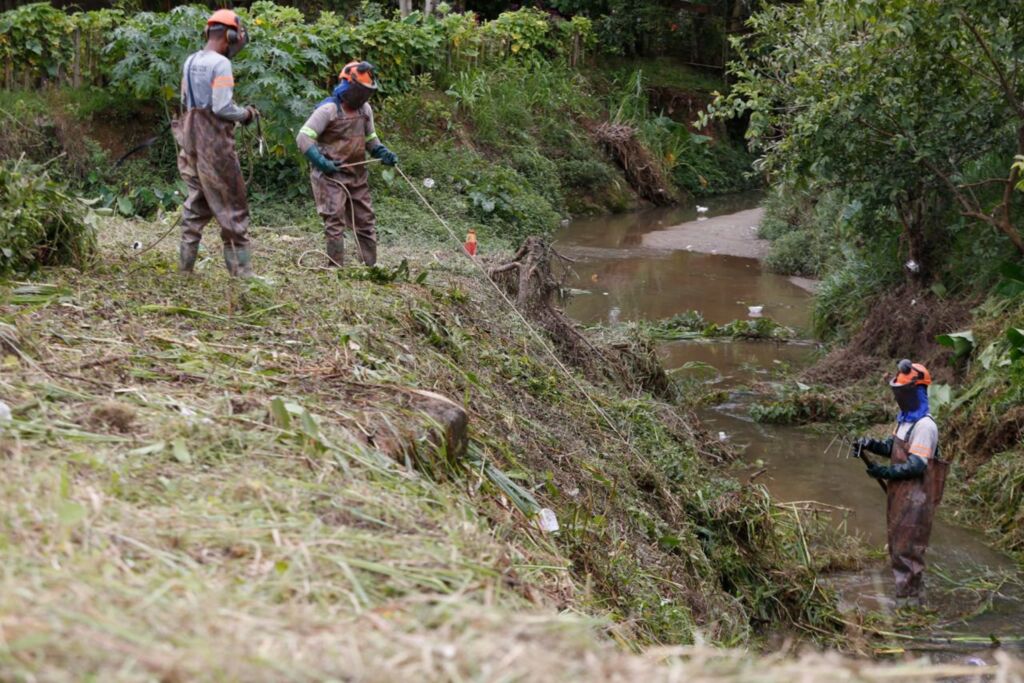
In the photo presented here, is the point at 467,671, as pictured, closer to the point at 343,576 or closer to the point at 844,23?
the point at 343,576

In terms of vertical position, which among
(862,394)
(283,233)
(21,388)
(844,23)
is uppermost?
(844,23)

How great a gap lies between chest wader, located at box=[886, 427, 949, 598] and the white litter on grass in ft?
8.92

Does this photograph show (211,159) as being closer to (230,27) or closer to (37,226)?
(230,27)

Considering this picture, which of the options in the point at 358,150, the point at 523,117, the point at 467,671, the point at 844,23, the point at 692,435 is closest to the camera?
the point at 467,671

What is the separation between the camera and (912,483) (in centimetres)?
757

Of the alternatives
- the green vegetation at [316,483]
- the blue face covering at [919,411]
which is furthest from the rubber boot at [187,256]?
A: the blue face covering at [919,411]

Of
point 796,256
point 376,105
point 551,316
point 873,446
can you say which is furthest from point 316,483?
point 376,105

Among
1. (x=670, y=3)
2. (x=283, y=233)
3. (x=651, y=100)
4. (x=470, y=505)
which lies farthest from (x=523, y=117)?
(x=470, y=505)

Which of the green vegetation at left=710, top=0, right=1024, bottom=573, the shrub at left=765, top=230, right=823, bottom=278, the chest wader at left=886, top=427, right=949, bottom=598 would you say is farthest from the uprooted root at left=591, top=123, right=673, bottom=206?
the chest wader at left=886, top=427, right=949, bottom=598

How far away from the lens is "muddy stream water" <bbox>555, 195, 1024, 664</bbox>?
7.62 metres

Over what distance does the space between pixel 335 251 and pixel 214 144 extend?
5.20 ft

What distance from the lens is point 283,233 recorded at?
38.1 feet

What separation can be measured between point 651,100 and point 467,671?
25.4 m

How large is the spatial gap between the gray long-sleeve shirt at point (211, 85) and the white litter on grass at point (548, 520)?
3.29 meters
